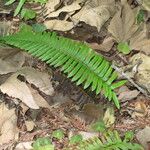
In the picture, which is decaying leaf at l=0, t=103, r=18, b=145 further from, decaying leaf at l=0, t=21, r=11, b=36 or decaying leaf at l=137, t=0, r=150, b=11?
decaying leaf at l=137, t=0, r=150, b=11

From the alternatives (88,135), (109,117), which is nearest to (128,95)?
(109,117)

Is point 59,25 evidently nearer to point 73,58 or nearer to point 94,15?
point 94,15

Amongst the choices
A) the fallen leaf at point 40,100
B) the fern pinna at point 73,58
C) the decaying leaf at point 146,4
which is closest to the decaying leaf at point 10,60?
the fern pinna at point 73,58

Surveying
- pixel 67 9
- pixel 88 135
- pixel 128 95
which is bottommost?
pixel 88 135

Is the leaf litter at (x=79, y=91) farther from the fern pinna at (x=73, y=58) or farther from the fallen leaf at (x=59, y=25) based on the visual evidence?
the fern pinna at (x=73, y=58)

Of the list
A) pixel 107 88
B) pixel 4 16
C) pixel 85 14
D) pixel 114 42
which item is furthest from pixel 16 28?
pixel 107 88

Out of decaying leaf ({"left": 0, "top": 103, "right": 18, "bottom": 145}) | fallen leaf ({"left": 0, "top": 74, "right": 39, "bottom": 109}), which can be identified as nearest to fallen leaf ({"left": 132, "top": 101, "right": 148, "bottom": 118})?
fallen leaf ({"left": 0, "top": 74, "right": 39, "bottom": 109})

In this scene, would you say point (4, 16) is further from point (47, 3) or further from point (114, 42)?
point (114, 42)
